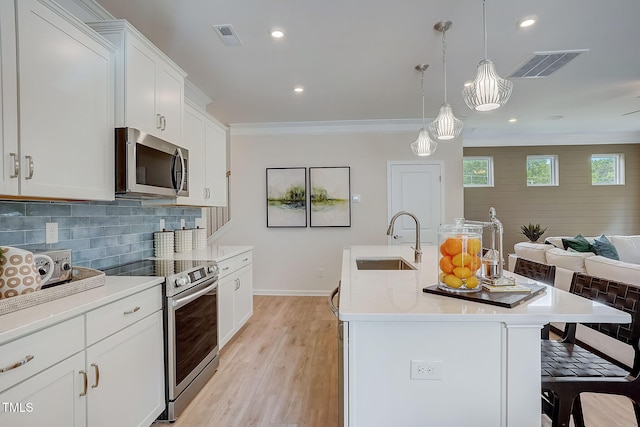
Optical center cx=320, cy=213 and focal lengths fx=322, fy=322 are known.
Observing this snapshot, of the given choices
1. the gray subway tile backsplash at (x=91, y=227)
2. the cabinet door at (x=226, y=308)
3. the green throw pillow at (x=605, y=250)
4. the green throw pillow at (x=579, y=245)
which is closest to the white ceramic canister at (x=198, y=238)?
the gray subway tile backsplash at (x=91, y=227)

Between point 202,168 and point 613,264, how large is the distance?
12.3ft

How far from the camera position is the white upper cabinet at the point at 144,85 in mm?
1895

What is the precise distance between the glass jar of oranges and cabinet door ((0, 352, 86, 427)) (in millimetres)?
1574

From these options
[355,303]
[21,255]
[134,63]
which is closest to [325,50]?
[134,63]

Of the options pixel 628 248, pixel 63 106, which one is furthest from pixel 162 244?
pixel 628 248

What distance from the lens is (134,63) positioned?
1.97 meters

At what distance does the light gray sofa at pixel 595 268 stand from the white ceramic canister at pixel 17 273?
3626mm

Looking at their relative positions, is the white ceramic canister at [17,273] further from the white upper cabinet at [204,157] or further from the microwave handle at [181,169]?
the white upper cabinet at [204,157]

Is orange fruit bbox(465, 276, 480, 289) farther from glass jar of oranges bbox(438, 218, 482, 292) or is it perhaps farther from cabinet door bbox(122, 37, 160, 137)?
cabinet door bbox(122, 37, 160, 137)

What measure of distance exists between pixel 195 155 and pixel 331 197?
7.84 ft

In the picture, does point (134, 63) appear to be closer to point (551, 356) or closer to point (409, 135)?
point (551, 356)

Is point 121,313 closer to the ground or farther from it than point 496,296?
closer to the ground

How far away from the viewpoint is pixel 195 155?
2.96 metres

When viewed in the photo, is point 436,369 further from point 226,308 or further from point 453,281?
point 226,308
